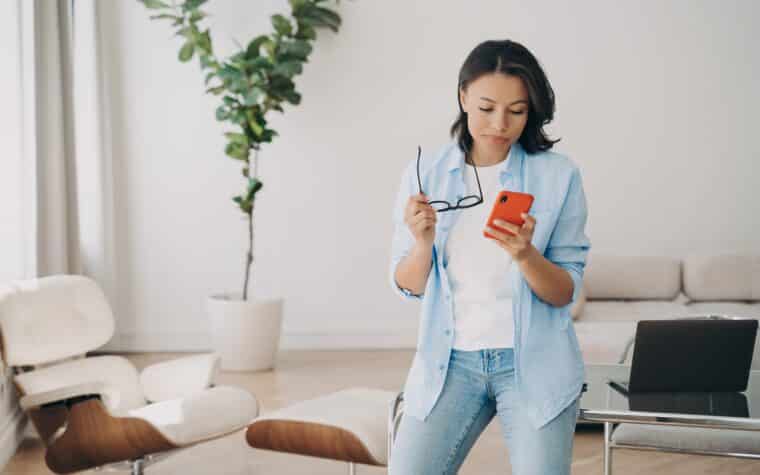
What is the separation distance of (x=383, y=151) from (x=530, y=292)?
4.37 meters

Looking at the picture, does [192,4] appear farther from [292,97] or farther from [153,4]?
[292,97]

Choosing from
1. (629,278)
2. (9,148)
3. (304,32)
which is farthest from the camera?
(304,32)

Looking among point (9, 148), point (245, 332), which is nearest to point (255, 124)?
point (245, 332)

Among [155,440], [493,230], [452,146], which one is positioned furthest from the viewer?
[155,440]

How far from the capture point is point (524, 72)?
164 centimetres

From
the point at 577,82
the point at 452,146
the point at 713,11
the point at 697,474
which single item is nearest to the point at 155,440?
the point at 452,146

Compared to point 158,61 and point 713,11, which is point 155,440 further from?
point 713,11

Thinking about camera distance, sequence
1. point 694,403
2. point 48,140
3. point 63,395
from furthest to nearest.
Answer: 1. point 48,140
2. point 63,395
3. point 694,403

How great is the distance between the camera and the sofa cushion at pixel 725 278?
503 cm

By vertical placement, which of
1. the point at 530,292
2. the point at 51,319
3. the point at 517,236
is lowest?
the point at 51,319

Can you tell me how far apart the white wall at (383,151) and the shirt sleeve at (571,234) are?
13.9ft

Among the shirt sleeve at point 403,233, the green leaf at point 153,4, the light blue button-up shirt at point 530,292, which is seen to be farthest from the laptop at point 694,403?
the green leaf at point 153,4

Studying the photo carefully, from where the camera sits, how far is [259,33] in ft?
18.9

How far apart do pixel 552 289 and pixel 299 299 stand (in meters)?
4.43
